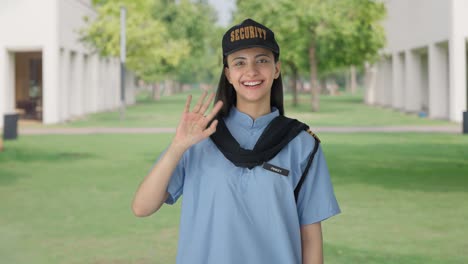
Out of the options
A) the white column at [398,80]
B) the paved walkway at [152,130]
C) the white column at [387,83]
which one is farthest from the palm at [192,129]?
the white column at [387,83]

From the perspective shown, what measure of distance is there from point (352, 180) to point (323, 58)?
97.1ft

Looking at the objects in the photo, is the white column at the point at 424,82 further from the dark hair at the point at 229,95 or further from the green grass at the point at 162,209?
the dark hair at the point at 229,95

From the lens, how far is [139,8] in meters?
47.2

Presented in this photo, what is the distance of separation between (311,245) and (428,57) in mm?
39320

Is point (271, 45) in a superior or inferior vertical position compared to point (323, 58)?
inferior

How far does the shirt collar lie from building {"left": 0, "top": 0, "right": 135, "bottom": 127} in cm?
2939

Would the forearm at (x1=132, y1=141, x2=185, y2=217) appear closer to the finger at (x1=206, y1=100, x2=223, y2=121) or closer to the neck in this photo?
the finger at (x1=206, y1=100, x2=223, y2=121)

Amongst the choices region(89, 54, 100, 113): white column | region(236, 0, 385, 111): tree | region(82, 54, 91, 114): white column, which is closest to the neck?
region(236, 0, 385, 111): tree

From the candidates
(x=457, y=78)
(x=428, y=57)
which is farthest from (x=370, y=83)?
(x=457, y=78)

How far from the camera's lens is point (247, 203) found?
2.90m

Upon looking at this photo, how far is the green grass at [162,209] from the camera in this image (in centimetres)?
795

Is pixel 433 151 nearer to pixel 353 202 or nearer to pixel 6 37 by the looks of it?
pixel 353 202

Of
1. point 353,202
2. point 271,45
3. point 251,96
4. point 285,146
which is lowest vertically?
point 353,202

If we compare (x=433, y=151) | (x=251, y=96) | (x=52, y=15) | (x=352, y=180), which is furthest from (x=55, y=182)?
(x=52, y=15)
